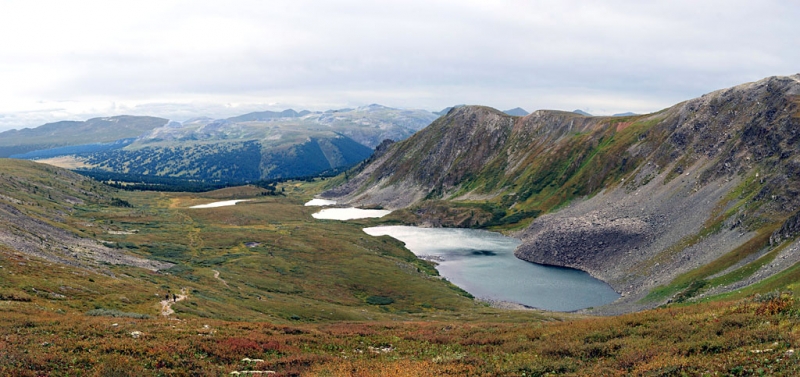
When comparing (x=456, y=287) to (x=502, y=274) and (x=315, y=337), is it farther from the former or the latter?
(x=315, y=337)

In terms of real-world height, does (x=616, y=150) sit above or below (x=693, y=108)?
below

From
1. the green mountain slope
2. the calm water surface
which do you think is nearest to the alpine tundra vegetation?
the green mountain slope

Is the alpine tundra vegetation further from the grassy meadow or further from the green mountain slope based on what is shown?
the green mountain slope

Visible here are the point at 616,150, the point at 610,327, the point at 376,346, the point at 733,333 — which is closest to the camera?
the point at 733,333

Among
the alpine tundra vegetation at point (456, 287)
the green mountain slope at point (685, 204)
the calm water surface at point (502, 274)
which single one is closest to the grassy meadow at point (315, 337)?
the alpine tundra vegetation at point (456, 287)

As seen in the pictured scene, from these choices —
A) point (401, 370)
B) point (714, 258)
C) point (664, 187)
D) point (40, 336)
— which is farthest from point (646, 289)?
point (40, 336)

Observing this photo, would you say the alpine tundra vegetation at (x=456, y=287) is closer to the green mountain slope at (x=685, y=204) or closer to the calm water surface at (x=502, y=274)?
the green mountain slope at (x=685, y=204)

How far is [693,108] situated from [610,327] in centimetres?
17057

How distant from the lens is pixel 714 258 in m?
96.1

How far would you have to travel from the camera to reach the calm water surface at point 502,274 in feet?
349

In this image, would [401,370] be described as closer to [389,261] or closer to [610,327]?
[610,327]

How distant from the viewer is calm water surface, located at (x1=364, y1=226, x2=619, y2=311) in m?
106

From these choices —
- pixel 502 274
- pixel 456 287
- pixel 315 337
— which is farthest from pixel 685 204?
pixel 315 337

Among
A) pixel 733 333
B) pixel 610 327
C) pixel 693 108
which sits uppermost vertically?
pixel 693 108
